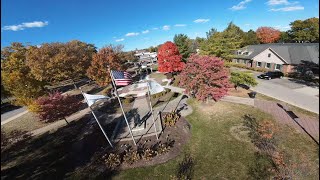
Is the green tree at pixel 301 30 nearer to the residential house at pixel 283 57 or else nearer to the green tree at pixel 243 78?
the residential house at pixel 283 57

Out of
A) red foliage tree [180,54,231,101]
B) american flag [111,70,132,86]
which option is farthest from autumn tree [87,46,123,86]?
american flag [111,70,132,86]

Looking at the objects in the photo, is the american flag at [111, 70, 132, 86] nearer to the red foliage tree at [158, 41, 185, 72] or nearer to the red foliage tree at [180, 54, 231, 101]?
the red foliage tree at [180, 54, 231, 101]

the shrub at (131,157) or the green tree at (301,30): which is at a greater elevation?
the green tree at (301,30)

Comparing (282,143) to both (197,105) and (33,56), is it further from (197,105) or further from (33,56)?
(33,56)

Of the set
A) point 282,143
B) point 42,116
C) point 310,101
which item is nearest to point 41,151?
point 42,116

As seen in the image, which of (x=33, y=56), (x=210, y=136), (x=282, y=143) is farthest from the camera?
(x=33, y=56)

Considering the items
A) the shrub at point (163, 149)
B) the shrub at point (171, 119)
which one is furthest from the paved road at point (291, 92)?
the shrub at point (163, 149)
